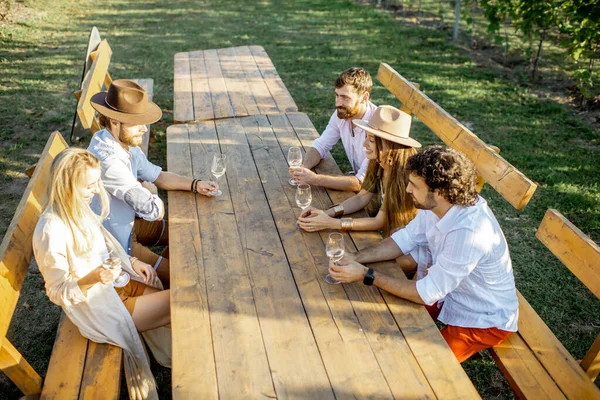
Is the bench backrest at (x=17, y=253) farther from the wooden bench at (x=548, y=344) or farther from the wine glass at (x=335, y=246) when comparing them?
the wooden bench at (x=548, y=344)

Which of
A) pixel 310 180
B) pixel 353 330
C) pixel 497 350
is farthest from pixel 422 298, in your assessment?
pixel 310 180

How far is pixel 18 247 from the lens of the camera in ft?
9.31

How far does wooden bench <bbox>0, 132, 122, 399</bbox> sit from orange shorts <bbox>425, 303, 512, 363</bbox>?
6.71 feet

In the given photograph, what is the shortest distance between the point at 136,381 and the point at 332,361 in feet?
4.42

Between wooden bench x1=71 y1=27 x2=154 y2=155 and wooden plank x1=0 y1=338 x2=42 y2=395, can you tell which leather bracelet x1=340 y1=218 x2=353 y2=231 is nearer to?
wooden plank x1=0 y1=338 x2=42 y2=395

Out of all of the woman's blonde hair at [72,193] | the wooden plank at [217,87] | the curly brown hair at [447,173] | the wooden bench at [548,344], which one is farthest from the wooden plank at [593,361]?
the wooden plank at [217,87]

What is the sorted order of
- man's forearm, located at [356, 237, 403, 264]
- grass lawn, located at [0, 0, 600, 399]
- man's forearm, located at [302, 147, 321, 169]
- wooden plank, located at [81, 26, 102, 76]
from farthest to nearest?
1. wooden plank, located at [81, 26, 102, 76]
2. grass lawn, located at [0, 0, 600, 399]
3. man's forearm, located at [302, 147, 321, 169]
4. man's forearm, located at [356, 237, 403, 264]

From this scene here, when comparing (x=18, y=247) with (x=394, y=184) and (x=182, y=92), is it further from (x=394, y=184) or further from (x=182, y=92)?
(x=182, y=92)

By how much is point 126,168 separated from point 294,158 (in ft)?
4.27

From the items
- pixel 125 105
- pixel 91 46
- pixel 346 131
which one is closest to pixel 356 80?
pixel 346 131

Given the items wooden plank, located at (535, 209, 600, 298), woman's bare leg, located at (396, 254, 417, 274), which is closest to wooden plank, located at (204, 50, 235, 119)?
woman's bare leg, located at (396, 254, 417, 274)

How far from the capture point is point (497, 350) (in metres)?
2.89

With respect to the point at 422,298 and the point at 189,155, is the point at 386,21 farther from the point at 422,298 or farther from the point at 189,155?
the point at 422,298

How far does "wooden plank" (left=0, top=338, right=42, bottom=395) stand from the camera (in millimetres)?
2625
